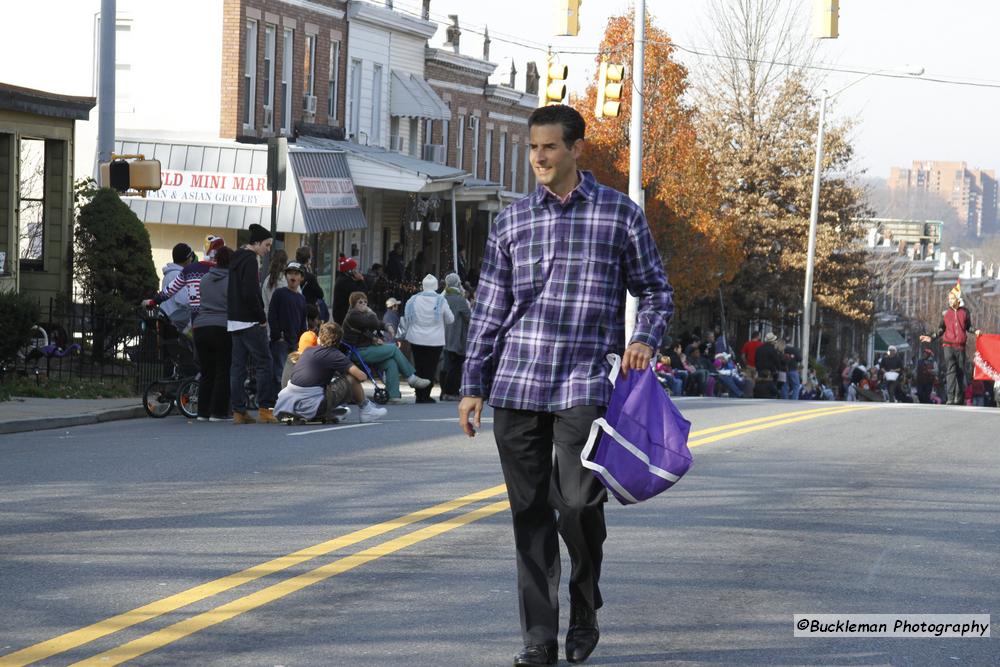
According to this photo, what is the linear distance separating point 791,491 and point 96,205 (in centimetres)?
1233

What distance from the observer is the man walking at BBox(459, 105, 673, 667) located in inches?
236

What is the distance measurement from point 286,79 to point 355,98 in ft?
12.0

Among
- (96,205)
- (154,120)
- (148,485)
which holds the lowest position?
(148,485)

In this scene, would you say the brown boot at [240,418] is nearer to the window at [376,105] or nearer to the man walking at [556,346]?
the man walking at [556,346]

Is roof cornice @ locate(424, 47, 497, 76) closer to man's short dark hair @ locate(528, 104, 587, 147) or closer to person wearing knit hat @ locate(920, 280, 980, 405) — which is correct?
person wearing knit hat @ locate(920, 280, 980, 405)

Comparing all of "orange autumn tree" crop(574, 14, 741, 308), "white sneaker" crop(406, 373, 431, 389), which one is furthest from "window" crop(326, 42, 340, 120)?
"white sneaker" crop(406, 373, 431, 389)

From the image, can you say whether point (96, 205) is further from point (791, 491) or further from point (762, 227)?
point (762, 227)

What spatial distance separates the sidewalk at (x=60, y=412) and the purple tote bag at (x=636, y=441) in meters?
10.6

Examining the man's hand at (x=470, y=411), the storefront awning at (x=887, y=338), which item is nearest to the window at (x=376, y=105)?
the man's hand at (x=470, y=411)

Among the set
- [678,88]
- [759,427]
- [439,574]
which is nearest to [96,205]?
[759,427]

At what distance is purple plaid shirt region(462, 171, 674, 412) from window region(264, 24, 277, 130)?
95.7ft

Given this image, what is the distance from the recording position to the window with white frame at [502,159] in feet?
170

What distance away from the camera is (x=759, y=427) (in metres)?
17.2

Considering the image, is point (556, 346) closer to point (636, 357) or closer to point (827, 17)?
point (636, 357)
